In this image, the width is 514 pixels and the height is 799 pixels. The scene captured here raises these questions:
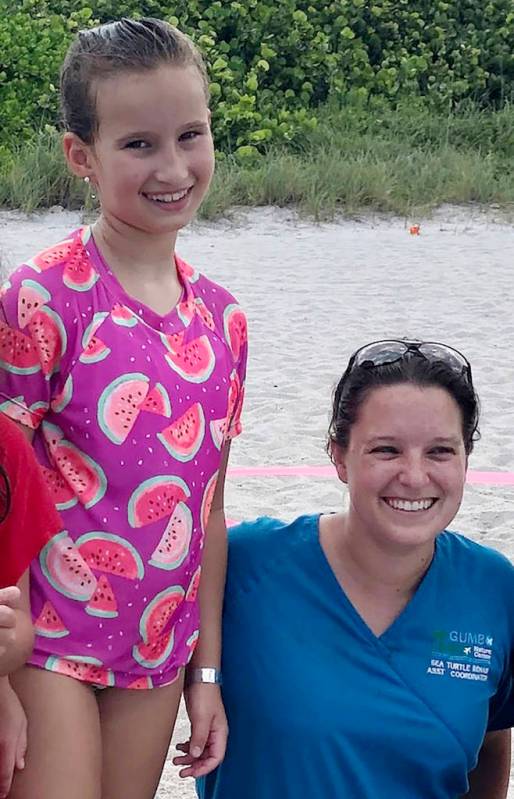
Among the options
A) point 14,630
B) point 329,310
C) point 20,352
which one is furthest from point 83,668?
point 329,310

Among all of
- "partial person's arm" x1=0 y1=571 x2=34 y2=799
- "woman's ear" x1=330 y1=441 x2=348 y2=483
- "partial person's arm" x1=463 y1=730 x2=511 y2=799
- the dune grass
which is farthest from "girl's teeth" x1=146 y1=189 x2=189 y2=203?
the dune grass

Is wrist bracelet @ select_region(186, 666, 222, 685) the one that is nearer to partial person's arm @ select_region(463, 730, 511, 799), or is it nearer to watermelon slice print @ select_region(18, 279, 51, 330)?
partial person's arm @ select_region(463, 730, 511, 799)

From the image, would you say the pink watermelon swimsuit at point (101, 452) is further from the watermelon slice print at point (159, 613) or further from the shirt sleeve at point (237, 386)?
the shirt sleeve at point (237, 386)

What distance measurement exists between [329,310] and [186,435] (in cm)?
655

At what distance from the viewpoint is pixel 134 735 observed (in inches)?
80.4

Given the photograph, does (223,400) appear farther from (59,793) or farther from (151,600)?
(59,793)

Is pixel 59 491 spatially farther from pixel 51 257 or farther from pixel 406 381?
pixel 406 381

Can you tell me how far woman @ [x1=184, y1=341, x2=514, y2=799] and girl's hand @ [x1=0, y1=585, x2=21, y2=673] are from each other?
53 cm

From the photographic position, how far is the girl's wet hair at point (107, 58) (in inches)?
78.6

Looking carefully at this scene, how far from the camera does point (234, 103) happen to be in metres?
13.4

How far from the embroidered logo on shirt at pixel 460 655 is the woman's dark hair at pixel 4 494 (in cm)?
80

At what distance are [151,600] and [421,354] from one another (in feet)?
2.18

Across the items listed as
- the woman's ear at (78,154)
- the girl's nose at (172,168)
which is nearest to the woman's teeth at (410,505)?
the girl's nose at (172,168)

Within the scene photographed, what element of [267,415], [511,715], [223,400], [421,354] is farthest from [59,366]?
[267,415]
